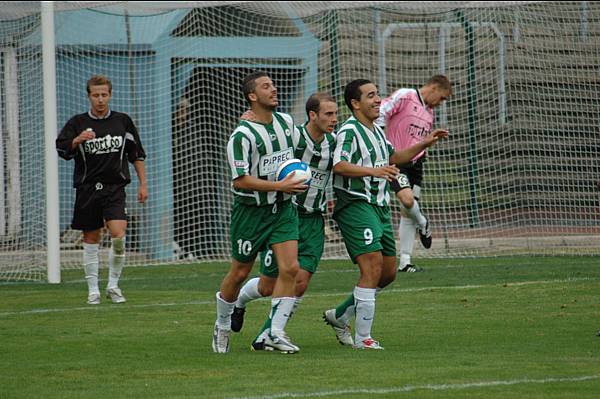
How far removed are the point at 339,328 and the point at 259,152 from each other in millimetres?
1373

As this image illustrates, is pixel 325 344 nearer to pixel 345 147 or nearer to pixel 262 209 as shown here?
pixel 262 209

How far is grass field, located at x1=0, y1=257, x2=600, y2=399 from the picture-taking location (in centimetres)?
656

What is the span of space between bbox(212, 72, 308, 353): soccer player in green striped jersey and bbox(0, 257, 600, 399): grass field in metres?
0.29

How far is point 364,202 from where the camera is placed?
8297 millimetres

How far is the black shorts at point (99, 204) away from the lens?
11430 millimetres

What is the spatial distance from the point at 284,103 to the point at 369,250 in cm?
1053

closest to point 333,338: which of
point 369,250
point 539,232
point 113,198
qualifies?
point 369,250

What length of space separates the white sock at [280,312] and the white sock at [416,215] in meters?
5.80

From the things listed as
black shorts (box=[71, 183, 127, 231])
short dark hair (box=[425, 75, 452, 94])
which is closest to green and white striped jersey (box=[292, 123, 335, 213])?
black shorts (box=[71, 183, 127, 231])

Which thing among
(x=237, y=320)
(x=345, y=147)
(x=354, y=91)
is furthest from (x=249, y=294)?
(x=354, y=91)

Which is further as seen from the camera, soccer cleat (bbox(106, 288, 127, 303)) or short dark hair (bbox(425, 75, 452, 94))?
short dark hair (bbox(425, 75, 452, 94))

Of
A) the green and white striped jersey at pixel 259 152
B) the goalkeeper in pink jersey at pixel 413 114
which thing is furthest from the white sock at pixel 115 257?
the green and white striped jersey at pixel 259 152

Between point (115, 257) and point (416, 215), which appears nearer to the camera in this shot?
point (115, 257)

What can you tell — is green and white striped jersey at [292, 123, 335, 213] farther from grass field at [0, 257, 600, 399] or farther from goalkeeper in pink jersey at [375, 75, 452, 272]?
goalkeeper in pink jersey at [375, 75, 452, 272]
